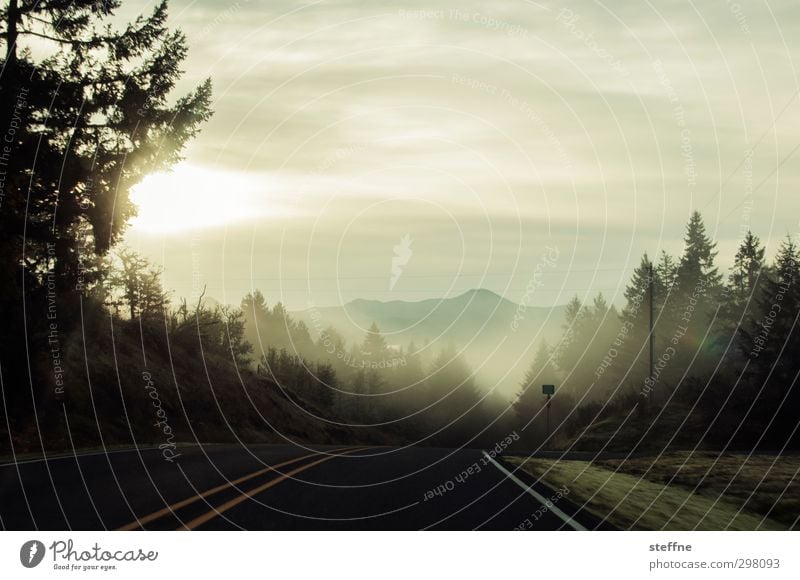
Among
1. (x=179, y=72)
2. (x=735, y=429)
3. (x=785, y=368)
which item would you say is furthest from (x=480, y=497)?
(x=785, y=368)

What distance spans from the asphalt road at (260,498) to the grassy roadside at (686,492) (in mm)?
1041

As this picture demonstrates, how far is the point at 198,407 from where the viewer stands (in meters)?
60.0

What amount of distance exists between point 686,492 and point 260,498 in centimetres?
1033

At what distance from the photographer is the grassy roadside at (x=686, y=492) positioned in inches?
570

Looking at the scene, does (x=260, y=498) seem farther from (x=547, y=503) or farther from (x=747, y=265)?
(x=747, y=265)

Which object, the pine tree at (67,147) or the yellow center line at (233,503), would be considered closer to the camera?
the yellow center line at (233,503)

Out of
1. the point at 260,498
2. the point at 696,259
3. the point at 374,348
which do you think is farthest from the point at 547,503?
the point at 374,348

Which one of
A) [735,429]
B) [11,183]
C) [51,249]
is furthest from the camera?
[735,429]

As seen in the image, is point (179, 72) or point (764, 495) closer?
point (764, 495)

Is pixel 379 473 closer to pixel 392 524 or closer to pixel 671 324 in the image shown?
pixel 392 524

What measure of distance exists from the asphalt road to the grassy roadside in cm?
104

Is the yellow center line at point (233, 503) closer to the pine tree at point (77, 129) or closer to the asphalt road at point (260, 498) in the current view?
the asphalt road at point (260, 498)

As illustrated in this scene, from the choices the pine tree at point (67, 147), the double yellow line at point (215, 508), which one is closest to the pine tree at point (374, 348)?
the pine tree at point (67, 147)

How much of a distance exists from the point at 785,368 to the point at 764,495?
3758 cm
